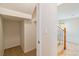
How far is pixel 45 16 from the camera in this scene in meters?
1.71

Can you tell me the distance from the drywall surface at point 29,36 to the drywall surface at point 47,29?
2.00 meters

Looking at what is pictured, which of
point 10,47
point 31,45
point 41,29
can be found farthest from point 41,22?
point 10,47

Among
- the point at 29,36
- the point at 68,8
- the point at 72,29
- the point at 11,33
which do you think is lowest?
the point at 29,36

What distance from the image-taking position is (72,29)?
542cm

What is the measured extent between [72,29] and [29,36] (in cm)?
291

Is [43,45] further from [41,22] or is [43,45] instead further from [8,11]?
[8,11]

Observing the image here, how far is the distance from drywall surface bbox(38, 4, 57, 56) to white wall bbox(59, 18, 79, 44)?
3725 mm

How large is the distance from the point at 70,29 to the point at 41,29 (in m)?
4.40

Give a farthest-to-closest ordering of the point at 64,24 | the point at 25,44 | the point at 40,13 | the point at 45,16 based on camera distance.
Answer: the point at 64,24, the point at 25,44, the point at 45,16, the point at 40,13

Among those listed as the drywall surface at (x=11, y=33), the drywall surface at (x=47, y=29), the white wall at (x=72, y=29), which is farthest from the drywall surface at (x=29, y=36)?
the white wall at (x=72, y=29)

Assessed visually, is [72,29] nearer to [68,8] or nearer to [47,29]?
[68,8]

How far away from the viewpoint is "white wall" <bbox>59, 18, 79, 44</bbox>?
16.8 ft

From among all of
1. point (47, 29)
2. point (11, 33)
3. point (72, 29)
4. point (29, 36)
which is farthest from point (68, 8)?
point (11, 33)

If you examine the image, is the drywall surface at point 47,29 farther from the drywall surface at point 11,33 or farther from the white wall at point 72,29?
the white wall at point 72,29
